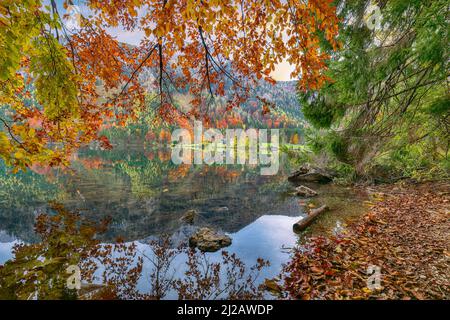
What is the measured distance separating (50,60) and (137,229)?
27.1 feet

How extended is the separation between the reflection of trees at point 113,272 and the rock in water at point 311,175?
14.5m

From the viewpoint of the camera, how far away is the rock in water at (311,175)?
19859 millimetres

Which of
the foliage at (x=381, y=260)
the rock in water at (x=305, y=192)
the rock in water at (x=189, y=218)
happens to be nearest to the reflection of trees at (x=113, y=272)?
the foliage at (x=381, y=260)

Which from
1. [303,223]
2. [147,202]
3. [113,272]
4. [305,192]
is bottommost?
[113,272]

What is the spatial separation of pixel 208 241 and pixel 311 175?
14748 mm

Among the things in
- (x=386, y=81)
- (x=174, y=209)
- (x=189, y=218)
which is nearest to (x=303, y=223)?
(x=189, y=218)

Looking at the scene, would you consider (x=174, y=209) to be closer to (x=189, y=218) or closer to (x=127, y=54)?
(x=189, y=218)

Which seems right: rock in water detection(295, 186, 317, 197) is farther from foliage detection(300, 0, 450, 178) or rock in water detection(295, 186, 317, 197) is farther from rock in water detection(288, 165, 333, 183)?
foliage detection(300, 0, 450, 178)

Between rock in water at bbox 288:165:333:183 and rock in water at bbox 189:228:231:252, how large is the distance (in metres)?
13.6

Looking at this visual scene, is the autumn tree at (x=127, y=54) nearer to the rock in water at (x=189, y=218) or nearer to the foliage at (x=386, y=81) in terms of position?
the foliage at (x=386, y=81)

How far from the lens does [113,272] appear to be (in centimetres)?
679

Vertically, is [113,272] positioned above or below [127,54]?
below

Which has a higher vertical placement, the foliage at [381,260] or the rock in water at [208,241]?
the foliage at [381,260]

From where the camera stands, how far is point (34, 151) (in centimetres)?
365
